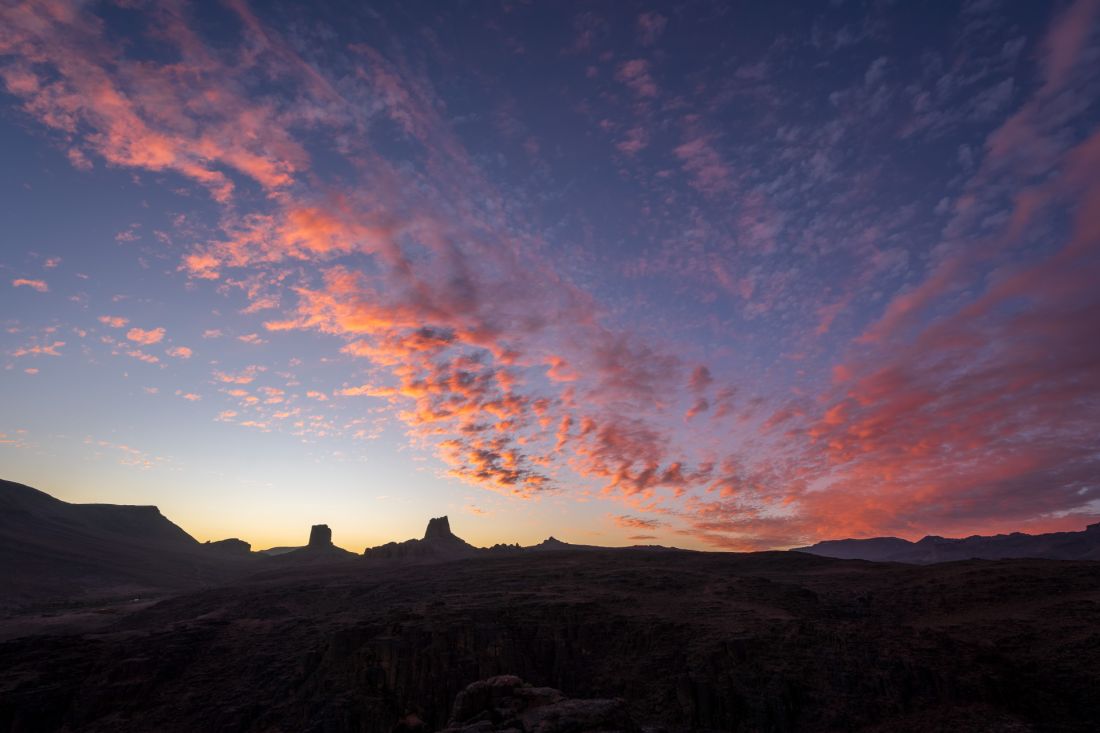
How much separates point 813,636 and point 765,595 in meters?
16.1

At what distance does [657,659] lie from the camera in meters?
32.5

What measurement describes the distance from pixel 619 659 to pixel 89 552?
420ft

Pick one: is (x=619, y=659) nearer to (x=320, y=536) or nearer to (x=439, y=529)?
(x=439, y=529)

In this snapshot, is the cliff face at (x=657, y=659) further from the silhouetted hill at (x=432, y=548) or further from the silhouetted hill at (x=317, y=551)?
the silhouetted hill at (x=317, y=551)

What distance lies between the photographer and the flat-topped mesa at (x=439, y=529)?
143m

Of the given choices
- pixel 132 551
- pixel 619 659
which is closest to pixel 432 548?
pixel 132 551

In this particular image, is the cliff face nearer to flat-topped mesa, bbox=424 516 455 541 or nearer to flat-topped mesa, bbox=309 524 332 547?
flat-topped mesa, bbox=424 516 455 541

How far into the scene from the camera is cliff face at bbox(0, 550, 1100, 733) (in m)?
25.4

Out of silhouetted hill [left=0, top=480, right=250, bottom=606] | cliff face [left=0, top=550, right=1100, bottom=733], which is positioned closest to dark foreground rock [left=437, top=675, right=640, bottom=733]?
cliff face [left=0, top=550, right=1100, bottom=733]

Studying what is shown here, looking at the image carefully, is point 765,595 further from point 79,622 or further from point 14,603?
point 14,603

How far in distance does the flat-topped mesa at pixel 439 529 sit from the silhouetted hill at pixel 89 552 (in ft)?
158

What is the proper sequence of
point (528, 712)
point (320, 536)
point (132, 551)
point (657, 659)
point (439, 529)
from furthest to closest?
point (320, 536) < point (439, 529) < point (132, 551) < point (657, 659) < point (528, 712)

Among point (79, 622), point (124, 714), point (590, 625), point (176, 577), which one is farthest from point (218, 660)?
point (176, 577)

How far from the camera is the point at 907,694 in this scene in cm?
2531
